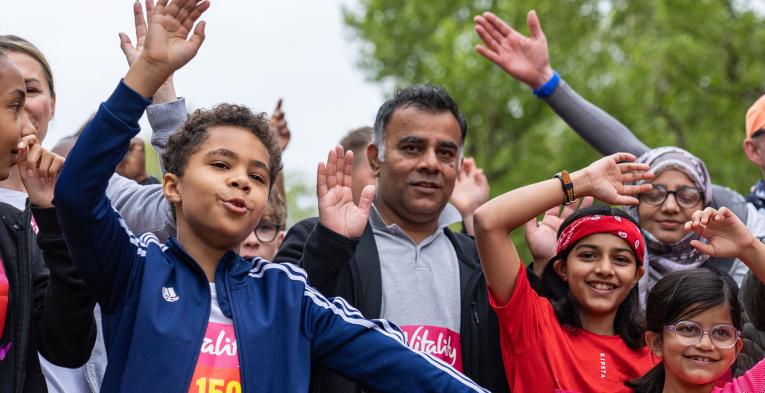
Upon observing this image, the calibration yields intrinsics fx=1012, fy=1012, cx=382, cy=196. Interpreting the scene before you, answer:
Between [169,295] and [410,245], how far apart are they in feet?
5.17

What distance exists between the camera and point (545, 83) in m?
5.85

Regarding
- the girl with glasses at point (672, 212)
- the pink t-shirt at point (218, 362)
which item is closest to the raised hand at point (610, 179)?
the girl with glasses at point (672, 212)

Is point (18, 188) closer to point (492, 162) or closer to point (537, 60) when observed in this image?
point (537, 60)

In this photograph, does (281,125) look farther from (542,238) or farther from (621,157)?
(621,157)

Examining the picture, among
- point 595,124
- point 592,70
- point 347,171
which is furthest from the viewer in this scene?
point 592,70

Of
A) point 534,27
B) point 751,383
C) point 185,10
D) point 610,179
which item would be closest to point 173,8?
point 185,10

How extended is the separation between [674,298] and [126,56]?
8.54ft

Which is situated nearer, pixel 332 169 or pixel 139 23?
pixel 332 169

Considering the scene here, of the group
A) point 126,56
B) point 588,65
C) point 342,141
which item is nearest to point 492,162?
point 588,65

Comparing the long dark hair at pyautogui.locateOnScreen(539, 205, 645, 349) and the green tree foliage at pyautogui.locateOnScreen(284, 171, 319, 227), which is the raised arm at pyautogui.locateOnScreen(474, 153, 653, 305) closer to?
the long dark hair at pyautogui.locateOnScreen(539, 205, 645, 349)

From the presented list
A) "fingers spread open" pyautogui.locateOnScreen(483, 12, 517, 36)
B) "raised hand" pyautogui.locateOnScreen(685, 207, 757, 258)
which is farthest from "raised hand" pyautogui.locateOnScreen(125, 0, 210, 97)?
"fingers spread open" pyautogui.locateOnScreen(483, 12, 517, 36)

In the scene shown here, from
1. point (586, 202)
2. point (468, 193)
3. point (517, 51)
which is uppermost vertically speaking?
point (517, 51)

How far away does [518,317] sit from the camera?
13.6 ft

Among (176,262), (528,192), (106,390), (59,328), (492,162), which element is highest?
(492,162)
